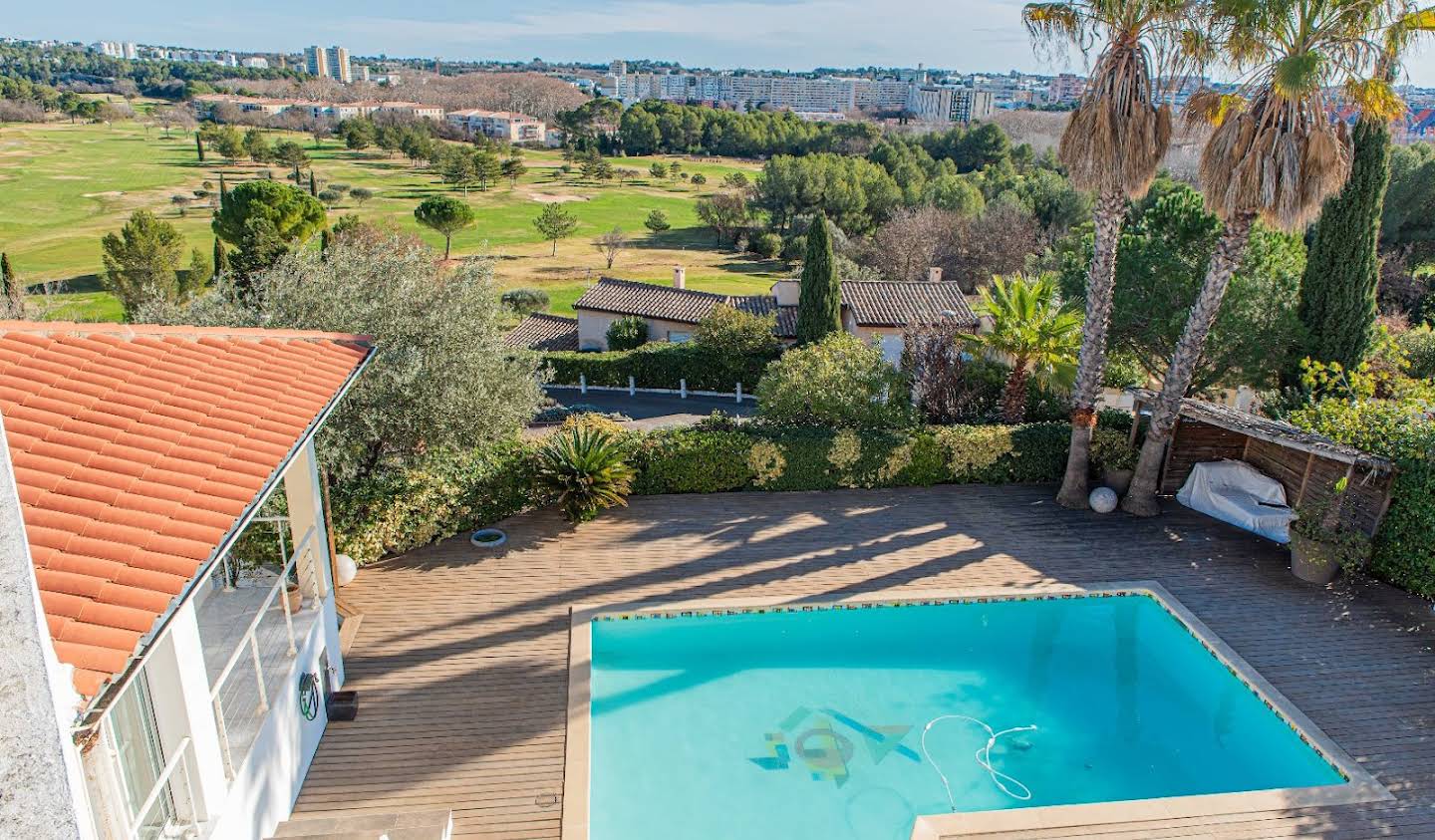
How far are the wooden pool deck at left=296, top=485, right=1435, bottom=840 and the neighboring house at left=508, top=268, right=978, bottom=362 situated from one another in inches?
641

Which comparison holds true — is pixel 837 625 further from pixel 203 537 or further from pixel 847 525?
pixel 203 537

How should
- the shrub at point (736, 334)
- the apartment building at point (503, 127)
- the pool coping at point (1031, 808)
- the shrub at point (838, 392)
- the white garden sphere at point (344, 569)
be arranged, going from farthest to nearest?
the apartment building at point (503, 127)
the shrub at point (736, 334)
the shrub at point (838, 392)
the white garden sphere at point (344, 569)
the pool coping at point (1031, 808)

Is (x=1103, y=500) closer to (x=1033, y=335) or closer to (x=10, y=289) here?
(x=1033, y=335)

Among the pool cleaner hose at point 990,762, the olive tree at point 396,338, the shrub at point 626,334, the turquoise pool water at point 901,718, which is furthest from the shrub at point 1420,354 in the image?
the shrub at point 626,334

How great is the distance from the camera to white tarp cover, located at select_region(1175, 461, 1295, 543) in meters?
15.4

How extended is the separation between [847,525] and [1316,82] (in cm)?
975

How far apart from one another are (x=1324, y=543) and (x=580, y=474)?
38.2ft

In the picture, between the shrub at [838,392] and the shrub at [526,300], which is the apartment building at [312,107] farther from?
the shrub at [838,392]

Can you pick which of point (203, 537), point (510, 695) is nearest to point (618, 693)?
point (510, 695)

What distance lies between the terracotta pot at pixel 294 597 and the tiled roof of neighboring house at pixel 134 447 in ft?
8.09

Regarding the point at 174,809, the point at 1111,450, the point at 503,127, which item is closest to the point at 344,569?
the point at 174,809

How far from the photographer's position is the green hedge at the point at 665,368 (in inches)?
1323

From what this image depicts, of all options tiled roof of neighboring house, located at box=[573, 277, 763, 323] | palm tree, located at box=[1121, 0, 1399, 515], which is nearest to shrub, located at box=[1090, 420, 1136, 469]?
palm tree, located at box=[1121, 0, 1399, 515]

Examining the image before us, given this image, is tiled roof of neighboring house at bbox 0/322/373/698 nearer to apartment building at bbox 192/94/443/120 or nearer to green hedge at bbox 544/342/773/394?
green hedge at bbox 544/342/773/394
